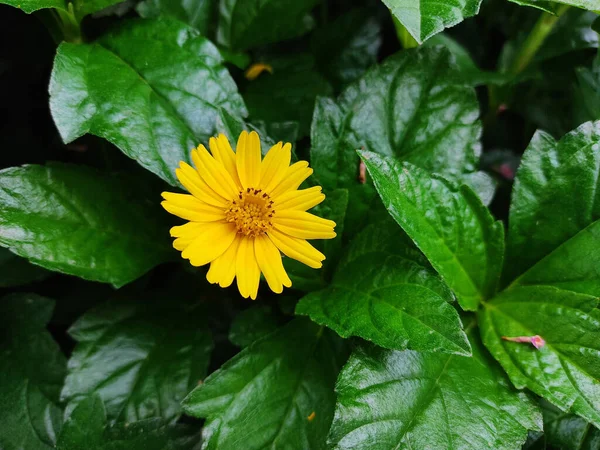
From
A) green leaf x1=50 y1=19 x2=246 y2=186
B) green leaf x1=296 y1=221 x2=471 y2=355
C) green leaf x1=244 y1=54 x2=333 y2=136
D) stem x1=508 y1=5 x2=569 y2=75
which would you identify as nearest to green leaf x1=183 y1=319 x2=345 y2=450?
green leaf x1=296 y1=221 x2=471 y2=355

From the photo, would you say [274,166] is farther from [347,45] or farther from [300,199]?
[347,45]

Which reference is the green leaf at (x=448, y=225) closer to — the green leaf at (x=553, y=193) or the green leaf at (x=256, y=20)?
the green leaf at (x=553, y=193)

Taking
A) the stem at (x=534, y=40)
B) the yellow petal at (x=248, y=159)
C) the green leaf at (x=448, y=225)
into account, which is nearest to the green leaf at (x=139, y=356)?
the yellow petal at (x=248, y=159)

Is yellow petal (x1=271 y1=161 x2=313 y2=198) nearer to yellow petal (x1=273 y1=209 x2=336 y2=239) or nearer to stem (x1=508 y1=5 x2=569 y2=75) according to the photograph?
yellow petal (x1=273 y1=209 x2=336 y2=239)

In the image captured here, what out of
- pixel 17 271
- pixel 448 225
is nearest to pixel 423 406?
pixel 448 225

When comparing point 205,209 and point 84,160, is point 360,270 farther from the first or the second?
point 84,160

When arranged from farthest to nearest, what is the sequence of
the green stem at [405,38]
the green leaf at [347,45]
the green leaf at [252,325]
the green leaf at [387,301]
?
the green leaf at [347,45] → the green stem at [405,38] → the green leaf at [252,325] → the green leaf at [387,301]
